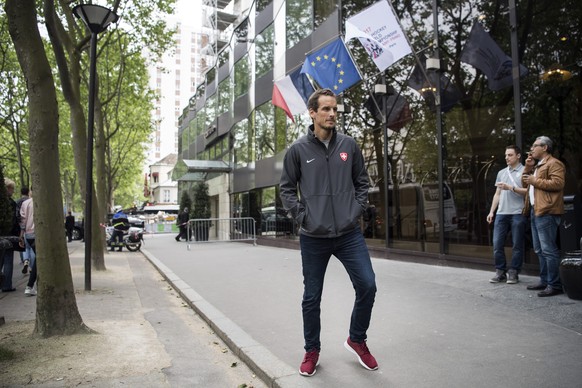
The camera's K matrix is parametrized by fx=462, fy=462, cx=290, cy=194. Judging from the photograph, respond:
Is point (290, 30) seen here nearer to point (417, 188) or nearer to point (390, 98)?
point (390, 98)

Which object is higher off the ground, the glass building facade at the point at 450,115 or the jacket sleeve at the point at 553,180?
the glass building facade at the point at 450,115

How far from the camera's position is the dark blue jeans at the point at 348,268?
135 inches

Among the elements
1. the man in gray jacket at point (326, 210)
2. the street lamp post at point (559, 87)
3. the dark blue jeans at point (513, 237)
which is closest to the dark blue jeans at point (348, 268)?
the man in gray jacket at point (326, 210)

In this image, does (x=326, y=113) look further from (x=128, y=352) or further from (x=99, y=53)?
(x=99, y=53)

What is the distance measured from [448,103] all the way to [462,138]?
0.85m

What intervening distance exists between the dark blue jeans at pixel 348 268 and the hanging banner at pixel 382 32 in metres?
7.51

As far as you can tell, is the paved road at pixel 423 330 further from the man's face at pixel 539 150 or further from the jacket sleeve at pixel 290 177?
the man's face at pixel 539 150

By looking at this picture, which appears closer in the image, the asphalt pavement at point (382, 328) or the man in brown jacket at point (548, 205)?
the asphalt pavement at point (382, 328)

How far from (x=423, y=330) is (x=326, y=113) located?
95.9 inches

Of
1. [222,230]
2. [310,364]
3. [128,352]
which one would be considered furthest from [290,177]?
[222,230]

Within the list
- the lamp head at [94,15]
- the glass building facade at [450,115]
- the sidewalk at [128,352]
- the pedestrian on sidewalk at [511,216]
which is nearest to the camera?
the sidewalk at [128,352]

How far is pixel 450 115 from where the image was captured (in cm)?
937

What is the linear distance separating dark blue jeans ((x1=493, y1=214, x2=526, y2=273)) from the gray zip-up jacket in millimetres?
3686

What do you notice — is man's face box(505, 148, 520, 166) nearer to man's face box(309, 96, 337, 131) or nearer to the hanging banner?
man's face box(309, 96, 337, 131)
